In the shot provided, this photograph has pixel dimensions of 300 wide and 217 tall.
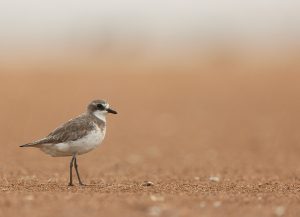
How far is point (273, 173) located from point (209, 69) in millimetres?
24408

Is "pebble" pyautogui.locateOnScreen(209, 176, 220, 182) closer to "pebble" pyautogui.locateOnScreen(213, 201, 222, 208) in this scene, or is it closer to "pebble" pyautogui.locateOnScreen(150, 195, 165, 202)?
"pebble" pyautogui.locateOnScreen(150, 195, 165, 202)

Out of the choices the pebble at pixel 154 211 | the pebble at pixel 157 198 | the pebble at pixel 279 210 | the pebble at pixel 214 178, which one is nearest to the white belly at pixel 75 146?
the pebble at pixel 157 198

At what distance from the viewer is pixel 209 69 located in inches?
1464

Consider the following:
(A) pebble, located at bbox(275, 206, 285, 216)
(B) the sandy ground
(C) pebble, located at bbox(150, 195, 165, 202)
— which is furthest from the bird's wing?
(A) pebble, located at bbox(275, 206, 285, 216)

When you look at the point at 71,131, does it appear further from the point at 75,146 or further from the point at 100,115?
the point at 100,115

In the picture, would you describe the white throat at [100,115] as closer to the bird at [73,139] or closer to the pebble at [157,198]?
the bird at [73,139]

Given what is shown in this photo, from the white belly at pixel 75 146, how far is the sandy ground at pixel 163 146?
0.45 m

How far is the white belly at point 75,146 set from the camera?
10.2 meters

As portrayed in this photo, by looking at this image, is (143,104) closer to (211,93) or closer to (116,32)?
(211,93)

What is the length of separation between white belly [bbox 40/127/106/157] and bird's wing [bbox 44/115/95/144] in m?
0.06

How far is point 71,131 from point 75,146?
213 millimetres

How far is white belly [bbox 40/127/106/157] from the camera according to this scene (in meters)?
10.2

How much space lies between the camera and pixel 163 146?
1794cm

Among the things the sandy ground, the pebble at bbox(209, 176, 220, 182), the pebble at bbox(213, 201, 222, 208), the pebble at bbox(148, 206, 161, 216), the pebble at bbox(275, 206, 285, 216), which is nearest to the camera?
the pebble at bbox(148, 206, 161, 216)
